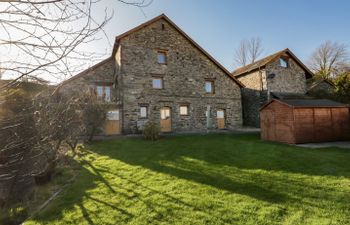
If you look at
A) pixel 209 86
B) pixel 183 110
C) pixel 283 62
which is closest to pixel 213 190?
pixel 183 110

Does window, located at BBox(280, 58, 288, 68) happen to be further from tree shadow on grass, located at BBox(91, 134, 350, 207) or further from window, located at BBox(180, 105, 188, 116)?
tree shadow on grass, located at BBox(91, 134, 350, 207)

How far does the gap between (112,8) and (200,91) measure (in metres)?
18.1

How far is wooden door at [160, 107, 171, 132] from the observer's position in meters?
18.6

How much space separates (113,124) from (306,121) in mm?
12663

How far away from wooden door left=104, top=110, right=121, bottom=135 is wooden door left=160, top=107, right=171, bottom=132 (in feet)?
11.1

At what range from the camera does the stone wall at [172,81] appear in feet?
58.1

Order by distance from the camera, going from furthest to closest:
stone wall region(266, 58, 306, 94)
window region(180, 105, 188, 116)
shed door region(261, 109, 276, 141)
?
stone wall region(266, 58, 306, 94) → window region(180, 105, 188, 116) → shed door region(261, 109, 276, 141)

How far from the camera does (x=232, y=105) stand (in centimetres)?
2133

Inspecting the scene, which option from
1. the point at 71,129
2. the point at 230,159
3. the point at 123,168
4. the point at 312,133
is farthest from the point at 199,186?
the point at 312,133

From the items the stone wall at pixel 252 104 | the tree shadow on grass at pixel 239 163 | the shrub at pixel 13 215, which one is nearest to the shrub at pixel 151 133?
the tree shadow on grass at pixel 239 163

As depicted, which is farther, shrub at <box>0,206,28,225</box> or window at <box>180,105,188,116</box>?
window at <box>180,105,188,116</box>

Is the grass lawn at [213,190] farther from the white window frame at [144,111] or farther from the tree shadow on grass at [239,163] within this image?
the white window frame at [144,111]

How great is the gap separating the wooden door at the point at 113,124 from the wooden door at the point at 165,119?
337 centimetres

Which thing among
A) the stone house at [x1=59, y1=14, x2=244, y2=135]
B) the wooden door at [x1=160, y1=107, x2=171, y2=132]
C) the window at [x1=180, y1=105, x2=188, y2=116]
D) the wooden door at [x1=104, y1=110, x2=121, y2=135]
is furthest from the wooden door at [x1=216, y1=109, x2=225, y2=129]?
the wooden door at [x1=104, y1=110, x2=121, y2=135]
